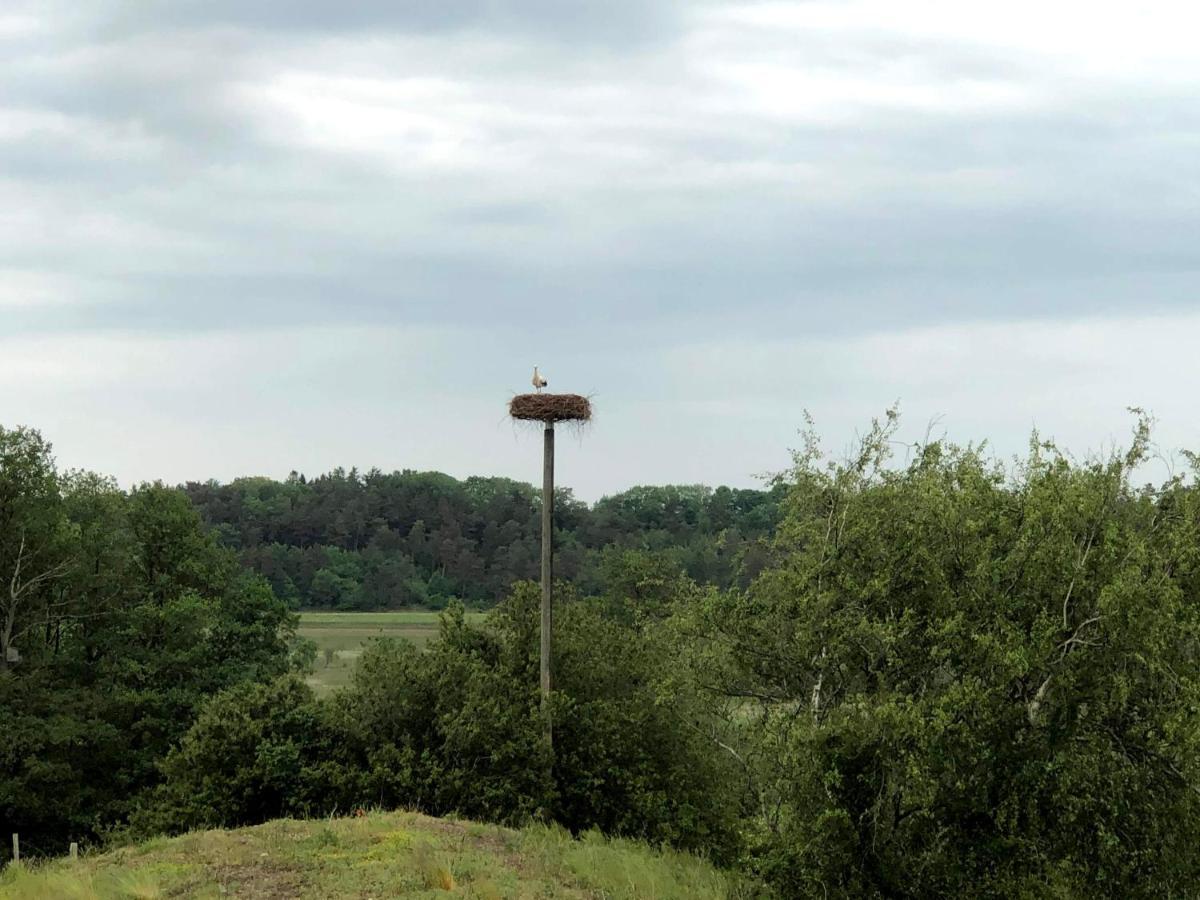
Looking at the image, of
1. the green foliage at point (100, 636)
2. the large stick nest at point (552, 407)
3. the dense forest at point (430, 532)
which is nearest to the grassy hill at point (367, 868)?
the large stick nest at point (552, 407)

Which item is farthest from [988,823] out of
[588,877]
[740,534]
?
[740,534]

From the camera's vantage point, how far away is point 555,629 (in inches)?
1276

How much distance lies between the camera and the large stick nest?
30078mm

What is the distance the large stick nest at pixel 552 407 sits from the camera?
30.1 m

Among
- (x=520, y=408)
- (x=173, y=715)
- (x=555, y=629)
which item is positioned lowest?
(x=173, y=715)

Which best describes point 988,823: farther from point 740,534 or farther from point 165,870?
point 740,534

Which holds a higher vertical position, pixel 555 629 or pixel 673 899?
pixel 555 629

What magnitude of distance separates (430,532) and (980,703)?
413 feet

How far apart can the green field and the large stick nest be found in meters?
46.6

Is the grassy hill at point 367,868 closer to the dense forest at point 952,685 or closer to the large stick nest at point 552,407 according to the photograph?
the dense forest at point 952,685

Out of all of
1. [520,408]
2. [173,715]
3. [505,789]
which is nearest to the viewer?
[505,789]

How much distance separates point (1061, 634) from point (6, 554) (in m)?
33.5

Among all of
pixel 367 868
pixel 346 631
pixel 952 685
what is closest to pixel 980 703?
pixel 952 685

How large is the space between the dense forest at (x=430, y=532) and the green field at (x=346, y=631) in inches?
190
